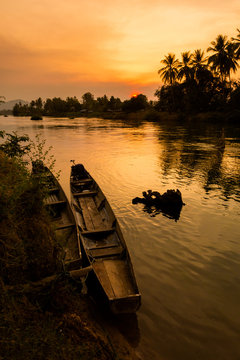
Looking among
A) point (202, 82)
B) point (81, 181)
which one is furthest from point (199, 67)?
point (81, 181)

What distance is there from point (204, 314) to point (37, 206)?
5144mm

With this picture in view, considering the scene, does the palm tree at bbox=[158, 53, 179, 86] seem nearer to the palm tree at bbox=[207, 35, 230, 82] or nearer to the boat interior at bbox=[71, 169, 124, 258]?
the palm tree at bbox=[207, 35, 230, 82]

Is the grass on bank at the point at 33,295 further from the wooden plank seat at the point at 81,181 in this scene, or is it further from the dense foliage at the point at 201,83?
the dense foliage at the point at 201,83

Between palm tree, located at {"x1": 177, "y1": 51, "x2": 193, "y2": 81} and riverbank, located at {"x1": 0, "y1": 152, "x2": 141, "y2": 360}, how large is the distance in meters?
72.7

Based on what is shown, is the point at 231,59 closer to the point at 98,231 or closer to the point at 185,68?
the point at 185,68

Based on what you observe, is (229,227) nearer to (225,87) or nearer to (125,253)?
(125,253)

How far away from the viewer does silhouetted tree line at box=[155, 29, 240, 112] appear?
187 ft

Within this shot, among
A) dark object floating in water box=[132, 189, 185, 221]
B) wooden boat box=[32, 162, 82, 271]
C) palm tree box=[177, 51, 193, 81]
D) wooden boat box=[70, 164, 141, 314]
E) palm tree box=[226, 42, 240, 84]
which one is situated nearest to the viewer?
wooden boat box=[70, 164, 141, 314]

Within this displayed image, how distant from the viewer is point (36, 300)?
4.81 m

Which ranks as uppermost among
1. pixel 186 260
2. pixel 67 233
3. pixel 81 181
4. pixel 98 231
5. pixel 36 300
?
pixel 36 300

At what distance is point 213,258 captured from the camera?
897 cm

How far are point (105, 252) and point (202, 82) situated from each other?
6893cm

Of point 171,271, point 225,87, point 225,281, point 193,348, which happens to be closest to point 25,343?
point 193,348

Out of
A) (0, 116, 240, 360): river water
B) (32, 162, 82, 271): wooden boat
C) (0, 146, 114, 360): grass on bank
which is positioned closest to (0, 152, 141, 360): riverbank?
(0, 146, 114, 360): grass on bank
